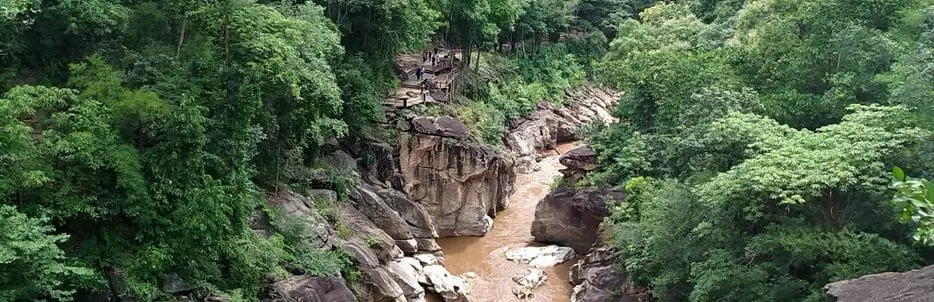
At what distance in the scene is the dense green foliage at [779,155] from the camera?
1653 cm

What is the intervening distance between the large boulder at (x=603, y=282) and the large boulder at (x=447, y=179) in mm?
7364

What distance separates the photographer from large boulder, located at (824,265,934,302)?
9.66 metres

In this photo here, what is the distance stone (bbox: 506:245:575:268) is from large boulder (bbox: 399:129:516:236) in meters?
3.10

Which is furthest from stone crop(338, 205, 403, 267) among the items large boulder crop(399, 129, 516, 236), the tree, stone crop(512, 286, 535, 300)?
the tree

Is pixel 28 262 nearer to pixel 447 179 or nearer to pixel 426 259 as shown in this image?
pixel 426 259

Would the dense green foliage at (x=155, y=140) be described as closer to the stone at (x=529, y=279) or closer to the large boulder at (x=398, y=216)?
the large boulder at (x=398, y=216)

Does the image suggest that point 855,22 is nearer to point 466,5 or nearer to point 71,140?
point 466,5

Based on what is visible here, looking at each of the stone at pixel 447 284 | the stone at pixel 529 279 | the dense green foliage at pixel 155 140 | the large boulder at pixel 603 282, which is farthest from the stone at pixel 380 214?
the large boulder at pixel 603 282

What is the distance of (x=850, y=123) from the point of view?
18.7 m

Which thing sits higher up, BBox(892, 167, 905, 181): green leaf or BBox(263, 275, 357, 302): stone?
BBox(892, 167, 905, 181): green leaf

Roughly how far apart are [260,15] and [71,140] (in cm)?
693

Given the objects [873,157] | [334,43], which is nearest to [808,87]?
[873,157]

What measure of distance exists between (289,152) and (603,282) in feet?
41.5

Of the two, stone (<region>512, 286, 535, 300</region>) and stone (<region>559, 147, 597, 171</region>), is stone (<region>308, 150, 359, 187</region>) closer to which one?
stone (<region>512, 286, 535, 300</region>)
